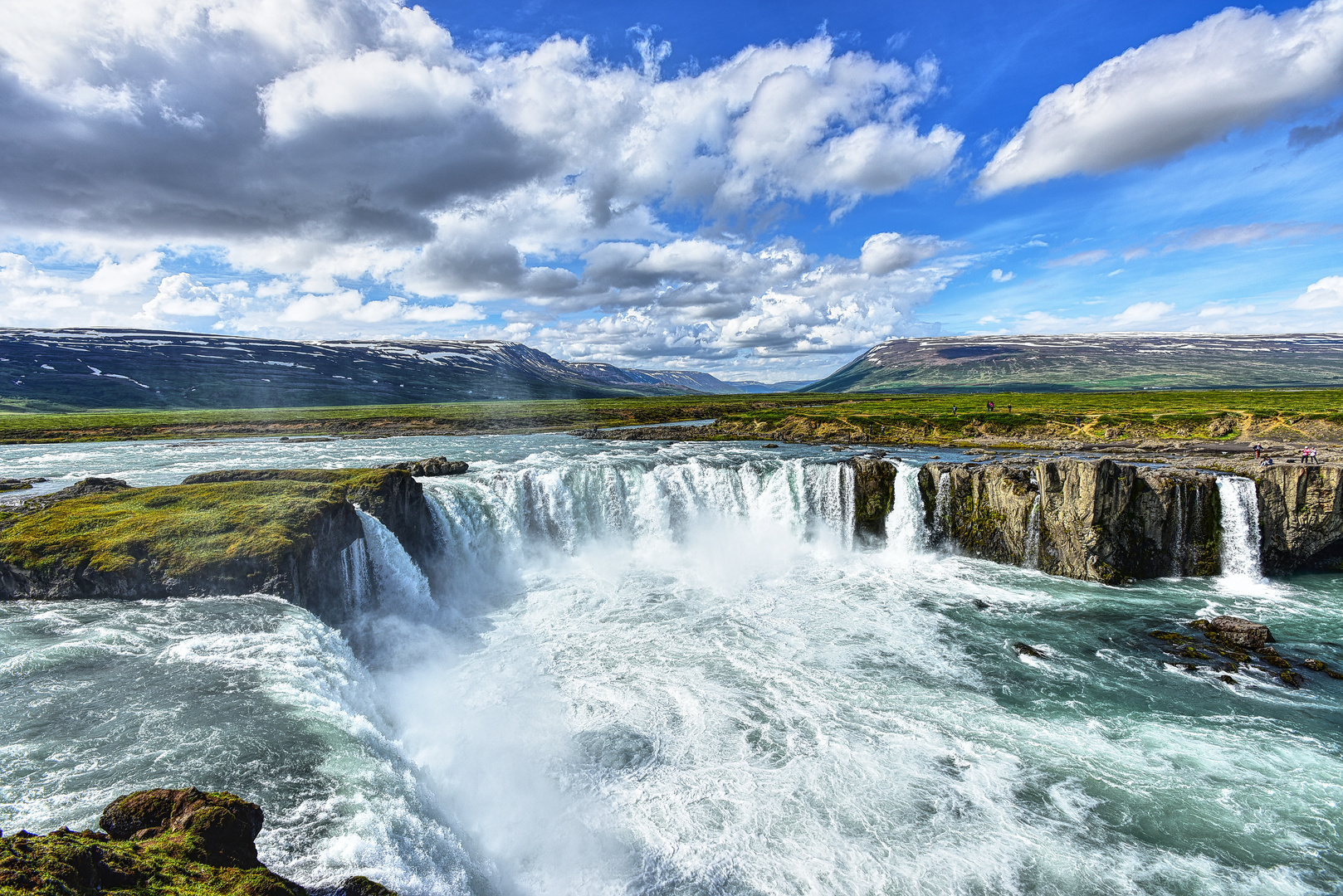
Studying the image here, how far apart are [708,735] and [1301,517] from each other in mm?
39918

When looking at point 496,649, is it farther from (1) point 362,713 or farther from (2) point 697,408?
(2) point 697,408

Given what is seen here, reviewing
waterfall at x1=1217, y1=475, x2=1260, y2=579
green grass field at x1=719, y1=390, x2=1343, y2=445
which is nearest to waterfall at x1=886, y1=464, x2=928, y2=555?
waterfall at x1=1217, y1=475, x2=1260, y2=579

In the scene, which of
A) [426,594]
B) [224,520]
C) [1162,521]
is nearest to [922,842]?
[426,594]

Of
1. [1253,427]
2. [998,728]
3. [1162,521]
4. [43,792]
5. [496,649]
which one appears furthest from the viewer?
[1253,427]

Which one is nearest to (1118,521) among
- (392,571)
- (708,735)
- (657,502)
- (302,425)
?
(657,502)

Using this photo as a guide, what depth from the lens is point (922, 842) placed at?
572 inches

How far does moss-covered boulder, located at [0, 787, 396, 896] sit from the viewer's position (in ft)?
19.7

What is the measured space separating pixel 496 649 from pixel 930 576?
1056 inches

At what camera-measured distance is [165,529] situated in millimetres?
22453

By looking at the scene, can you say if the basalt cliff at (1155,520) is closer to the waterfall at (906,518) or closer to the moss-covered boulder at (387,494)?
the waterfall at (906,518)

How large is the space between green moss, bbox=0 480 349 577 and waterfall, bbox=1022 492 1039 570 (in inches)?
1610

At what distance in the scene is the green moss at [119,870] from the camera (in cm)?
585

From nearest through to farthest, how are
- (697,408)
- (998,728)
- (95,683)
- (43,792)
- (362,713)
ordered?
(43,792)
(95,683)
(362,713)
(998,728)
(697,408)

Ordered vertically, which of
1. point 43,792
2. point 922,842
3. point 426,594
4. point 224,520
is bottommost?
point 922,842
